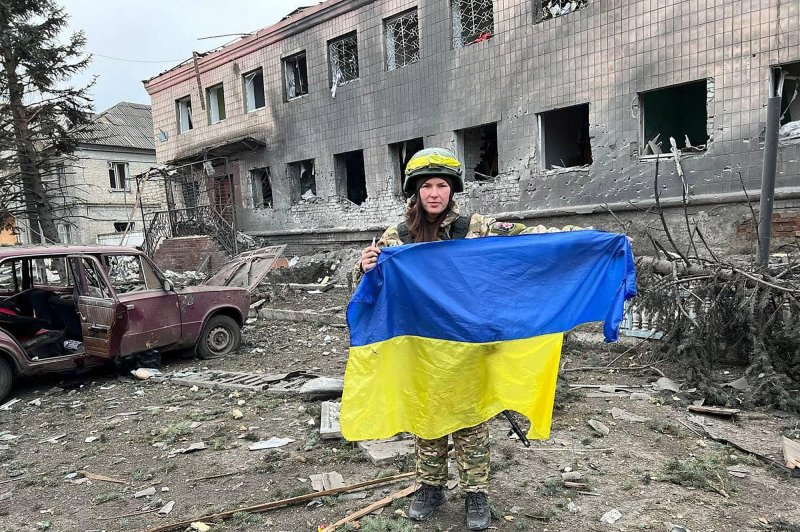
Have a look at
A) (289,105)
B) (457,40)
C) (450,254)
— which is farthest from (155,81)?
(450,254)

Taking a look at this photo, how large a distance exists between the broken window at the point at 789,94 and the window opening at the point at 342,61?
31.0ft

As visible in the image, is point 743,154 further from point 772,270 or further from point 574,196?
point 772,270

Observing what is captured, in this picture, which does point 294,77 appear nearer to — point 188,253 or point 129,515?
point 188,253

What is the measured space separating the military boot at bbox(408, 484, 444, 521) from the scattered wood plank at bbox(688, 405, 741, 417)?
2.67 metres

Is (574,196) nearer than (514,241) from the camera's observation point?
No

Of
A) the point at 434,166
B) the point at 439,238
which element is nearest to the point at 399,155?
the point at 439,238

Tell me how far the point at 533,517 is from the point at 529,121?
900 cm

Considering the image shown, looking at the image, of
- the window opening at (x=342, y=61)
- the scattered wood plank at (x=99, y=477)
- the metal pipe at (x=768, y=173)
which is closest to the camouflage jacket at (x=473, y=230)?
the scattered wood plank at (x=99, y=477)

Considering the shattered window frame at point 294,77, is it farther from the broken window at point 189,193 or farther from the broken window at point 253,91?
the broken window at point 189,193

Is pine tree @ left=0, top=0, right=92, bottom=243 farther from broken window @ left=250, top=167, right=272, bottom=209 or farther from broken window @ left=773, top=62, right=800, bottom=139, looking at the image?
broken window @ left=773, top=62, right=800, bottom=139

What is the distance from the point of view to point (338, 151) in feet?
47.0

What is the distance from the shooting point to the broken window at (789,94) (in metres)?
7.89

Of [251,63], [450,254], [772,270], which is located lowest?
[772,270]

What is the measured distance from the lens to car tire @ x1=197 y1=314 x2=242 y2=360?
7.53 meters
